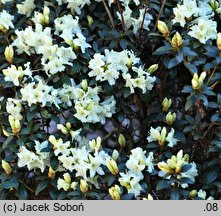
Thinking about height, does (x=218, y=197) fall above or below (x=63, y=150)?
below

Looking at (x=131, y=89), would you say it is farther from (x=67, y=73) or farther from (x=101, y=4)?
(x=101, y=4)

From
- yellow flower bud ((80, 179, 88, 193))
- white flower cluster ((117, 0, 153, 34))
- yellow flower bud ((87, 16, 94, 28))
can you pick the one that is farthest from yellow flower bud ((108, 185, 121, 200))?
yellow flower bud ((87, 16, 94, 28))

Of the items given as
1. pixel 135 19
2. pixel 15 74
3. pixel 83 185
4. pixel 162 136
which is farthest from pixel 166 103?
pixel 15 74

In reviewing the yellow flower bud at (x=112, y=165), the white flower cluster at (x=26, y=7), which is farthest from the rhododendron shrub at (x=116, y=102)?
the white flower cluster at (x=26, y=7)

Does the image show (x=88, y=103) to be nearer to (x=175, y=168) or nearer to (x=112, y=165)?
(x=112, y=165)

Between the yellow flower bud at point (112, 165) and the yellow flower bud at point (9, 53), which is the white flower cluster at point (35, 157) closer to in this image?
the yellow flower bud at point (112, 165)

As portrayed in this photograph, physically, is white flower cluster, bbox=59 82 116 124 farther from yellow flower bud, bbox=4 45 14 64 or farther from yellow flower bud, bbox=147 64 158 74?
yellow flower bud, bbox=4 45 14 64

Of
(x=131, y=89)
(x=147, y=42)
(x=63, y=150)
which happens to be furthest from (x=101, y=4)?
(x=63, y=150)
